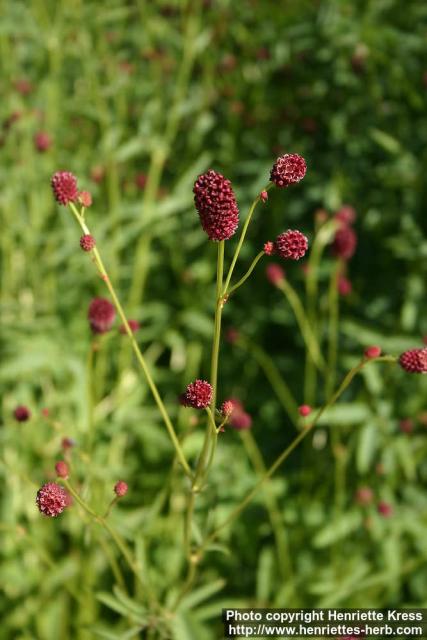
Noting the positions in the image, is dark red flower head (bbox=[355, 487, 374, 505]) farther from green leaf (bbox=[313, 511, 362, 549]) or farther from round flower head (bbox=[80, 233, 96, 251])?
round flower head (bbox=[80, 233, 96, 251])

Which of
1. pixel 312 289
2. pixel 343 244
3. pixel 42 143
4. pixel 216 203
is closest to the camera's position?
pixel 216 203

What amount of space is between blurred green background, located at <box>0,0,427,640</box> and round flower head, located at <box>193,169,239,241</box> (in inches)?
43.6

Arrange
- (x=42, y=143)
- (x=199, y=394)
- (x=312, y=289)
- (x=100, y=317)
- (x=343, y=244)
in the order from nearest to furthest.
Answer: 1. (x=199, y=394)
2. (x=100, y=317)
3. (x=343, y=244)
4. (x=312, y=289)
5. (x=42, y=143)

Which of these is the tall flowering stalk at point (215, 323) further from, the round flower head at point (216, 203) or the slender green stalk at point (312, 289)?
the slender green stalk at point (312, 289)

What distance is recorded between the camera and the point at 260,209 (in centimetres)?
282

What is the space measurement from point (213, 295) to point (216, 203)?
Result: 163 cm

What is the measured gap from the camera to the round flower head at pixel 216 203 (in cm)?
92

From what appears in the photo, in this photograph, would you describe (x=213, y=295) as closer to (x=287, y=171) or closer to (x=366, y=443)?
(x=366, y=443)

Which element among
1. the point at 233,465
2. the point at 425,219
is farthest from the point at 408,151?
the point at 233,465

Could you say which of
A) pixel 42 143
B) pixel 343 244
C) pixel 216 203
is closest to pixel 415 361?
pixel 216 203

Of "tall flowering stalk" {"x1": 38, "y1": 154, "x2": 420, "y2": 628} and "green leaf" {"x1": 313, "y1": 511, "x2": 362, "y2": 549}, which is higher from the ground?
"tall flowering stalk" {"x1": 38, "y1": 154, "x2": 420, "y2": 628}

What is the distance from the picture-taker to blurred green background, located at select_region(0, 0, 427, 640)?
204 centimetres

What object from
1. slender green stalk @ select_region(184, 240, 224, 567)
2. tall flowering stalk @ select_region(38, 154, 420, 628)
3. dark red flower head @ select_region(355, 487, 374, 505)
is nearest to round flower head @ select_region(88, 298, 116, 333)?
tall flowering stalk @ select_region(38, 154, 420, 628)

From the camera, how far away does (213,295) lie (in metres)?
2.55
